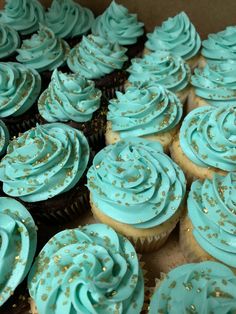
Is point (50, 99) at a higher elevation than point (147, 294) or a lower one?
higher

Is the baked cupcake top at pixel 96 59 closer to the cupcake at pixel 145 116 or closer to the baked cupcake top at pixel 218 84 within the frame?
the cupcake at pixel 145 116

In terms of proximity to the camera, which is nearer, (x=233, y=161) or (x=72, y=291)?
(x=72, y=291)

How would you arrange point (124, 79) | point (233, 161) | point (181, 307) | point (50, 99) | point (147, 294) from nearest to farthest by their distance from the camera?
1. point (181, 307)
2. point (147, 294)
3. point (233, 161)
4. point (50, 99)
5. point (124, 79)

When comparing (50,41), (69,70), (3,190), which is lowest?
(3,190)

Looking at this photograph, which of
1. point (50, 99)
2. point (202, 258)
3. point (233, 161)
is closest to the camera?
point (202, 258)

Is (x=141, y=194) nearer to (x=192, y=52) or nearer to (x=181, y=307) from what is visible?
(x=181, y=307)

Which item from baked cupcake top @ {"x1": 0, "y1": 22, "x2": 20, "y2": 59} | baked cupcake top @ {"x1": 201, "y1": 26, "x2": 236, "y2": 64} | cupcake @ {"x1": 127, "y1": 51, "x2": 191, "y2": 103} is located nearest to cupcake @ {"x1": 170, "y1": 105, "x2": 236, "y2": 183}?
cupcake @ {"x1": 127, "y1": 51, "x2": 191, "y2": 103}

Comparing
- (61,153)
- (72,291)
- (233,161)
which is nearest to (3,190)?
(61,153)
